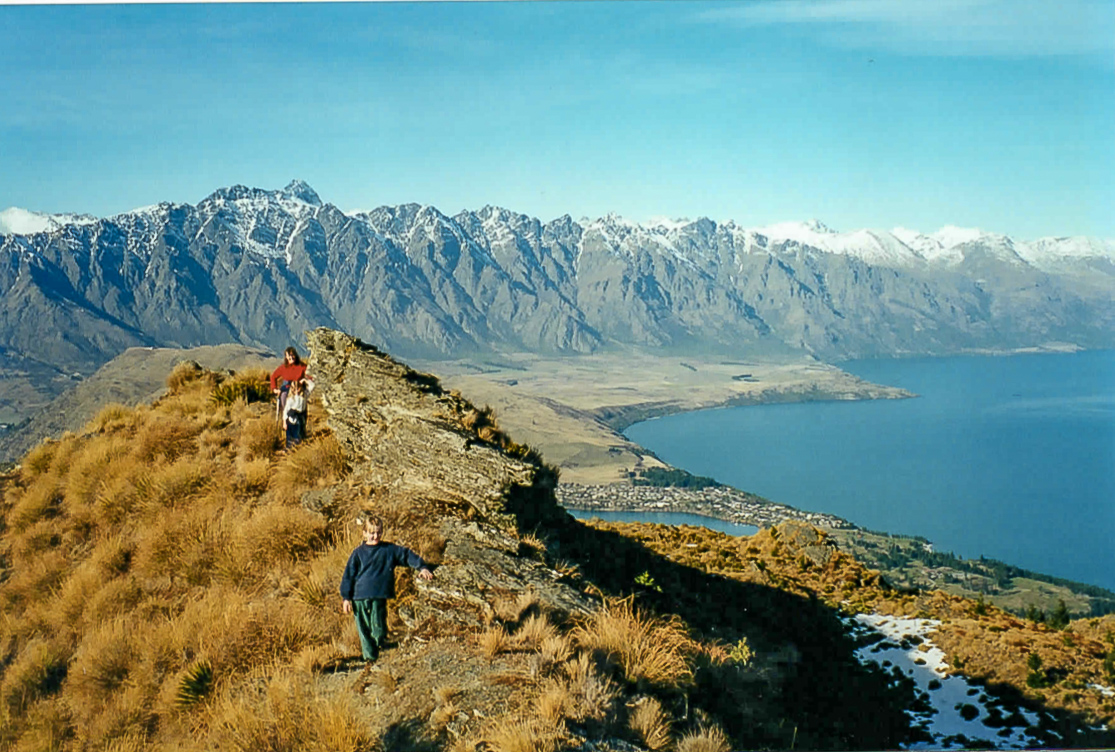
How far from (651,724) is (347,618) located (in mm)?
3818

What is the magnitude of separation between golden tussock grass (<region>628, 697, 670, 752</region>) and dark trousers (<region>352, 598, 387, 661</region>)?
2874mm

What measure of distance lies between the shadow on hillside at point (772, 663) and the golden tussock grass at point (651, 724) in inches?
43.6

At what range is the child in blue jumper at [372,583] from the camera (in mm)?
7379

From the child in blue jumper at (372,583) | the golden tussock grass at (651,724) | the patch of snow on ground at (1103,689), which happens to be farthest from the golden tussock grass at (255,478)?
the patch of snow on ground at (1103,689)

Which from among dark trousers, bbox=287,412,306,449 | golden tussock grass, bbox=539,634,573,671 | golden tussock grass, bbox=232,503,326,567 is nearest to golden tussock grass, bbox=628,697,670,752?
golden tussock grass, bbox=539,634,573,671

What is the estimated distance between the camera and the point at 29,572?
35.2 feet

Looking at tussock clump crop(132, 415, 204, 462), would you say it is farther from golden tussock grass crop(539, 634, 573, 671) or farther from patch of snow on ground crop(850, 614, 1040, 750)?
patch of snow on ground crop(850, 614, 1040, 750)

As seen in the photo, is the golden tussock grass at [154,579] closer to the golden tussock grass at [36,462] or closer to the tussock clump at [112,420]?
the golden tussock grass at [36,462]

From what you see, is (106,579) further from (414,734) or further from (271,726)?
(414,734)

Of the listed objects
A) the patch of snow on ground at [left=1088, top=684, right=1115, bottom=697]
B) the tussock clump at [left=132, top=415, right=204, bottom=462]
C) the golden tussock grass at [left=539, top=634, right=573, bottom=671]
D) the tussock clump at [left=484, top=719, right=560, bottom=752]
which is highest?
the tussock clump at [left=132, top=415, right=204, bottom=462]

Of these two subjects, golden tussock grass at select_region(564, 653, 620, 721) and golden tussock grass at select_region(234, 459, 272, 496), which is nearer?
golden tussock grass at select_region(564, 653, 620, 721)

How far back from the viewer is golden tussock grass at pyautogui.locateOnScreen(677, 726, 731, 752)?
6410mm

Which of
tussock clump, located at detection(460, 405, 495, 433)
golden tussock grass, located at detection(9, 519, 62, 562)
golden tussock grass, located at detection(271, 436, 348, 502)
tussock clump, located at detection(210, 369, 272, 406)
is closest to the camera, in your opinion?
tussock clump, located at detection(460, 405, 495, 433)

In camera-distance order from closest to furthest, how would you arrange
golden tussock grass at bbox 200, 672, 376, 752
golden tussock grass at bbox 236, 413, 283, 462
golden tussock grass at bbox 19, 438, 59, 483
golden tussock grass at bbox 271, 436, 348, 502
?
golden tussock grass at bbox 200, 672, 376, 752, golden tussock grass at bbox 271, 436, 348, 502, golden tussock grass at bbox 236, 413, 283, 462, golden tussock grass at bbox 19, 438, 59, 483
